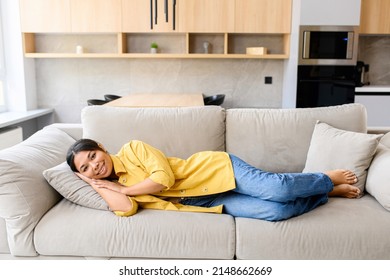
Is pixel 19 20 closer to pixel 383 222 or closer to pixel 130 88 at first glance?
pixel 130 88

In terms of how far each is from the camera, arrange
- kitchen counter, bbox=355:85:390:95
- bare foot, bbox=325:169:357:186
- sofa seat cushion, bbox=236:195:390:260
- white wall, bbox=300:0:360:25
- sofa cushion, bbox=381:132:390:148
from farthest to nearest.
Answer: kitchen counter, bbox=355:85:390:95 < white wall, bbox=300:0:360:25 < sofa cushion, bbox=381:132:390:148 < bare foot, bbox=325:169:357:186 < sofa seat cushion, bbox=236:195:390:260

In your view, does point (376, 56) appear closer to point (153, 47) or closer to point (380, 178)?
point (153, 47)

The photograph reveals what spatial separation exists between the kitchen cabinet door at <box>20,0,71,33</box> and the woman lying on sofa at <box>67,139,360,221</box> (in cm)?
323

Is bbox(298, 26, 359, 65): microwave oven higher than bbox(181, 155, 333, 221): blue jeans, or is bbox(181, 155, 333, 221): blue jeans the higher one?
bbox(298, 26, 359, 65): microwave oven

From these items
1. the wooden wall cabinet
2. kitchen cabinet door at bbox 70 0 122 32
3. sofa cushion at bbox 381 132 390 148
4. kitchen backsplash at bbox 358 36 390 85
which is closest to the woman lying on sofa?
sofa cushion at bbox 381 132 390 148

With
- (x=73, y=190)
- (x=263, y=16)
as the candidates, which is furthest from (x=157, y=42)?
(x=73, y=190)

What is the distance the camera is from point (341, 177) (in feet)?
6.97

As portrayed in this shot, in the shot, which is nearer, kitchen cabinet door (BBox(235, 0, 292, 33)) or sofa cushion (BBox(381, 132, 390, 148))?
sofa cushion (BBox(381, 132, 390, 148))

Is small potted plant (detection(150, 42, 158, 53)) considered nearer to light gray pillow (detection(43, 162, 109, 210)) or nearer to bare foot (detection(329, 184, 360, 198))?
light gray pillow (detection(43, 162, 109, 210))

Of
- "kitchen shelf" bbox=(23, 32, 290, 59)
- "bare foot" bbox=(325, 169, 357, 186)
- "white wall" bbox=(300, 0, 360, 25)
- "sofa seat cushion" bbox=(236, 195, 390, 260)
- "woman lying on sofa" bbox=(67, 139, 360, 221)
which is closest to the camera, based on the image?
"sofa seat cushion" bbox=(236, 195, 390, 260)

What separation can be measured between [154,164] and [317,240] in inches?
33.1

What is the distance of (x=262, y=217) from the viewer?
1.89 metres

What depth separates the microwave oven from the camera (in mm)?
4539

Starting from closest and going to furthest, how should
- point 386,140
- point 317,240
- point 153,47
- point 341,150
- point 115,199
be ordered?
point 317,240, point 115,199, point 341,150, point 386,140, point 153,47
